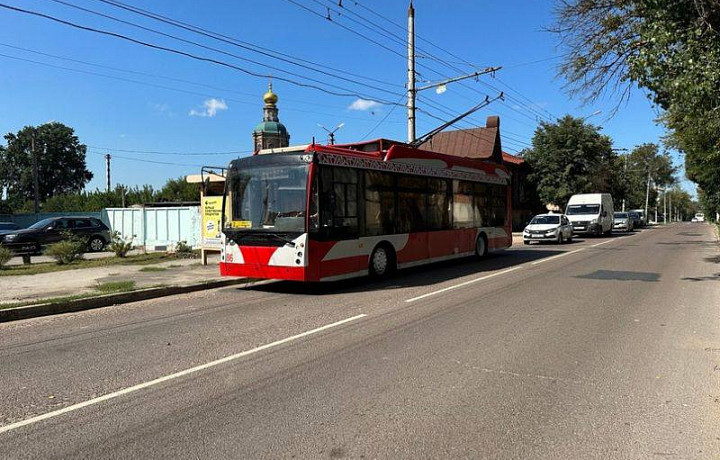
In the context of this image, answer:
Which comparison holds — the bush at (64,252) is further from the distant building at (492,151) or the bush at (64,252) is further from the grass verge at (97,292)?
the distant building at (492,151)

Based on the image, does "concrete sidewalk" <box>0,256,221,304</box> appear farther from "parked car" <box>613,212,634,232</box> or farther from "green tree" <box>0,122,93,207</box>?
"green tree" <box>0,122,93,207</box>

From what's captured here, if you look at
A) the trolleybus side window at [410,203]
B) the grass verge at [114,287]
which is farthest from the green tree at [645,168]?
the grass verge at [114,287]

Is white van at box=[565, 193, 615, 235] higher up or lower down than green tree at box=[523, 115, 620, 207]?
lower down

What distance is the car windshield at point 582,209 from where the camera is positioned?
33.3 m

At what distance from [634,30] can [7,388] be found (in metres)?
12.8

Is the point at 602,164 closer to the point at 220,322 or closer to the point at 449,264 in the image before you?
the point at 449,264

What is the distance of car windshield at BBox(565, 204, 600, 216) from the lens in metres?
33.3

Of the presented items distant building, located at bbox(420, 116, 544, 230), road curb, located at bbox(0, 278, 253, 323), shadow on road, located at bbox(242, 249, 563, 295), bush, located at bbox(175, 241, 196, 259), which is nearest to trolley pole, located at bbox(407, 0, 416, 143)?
shadow on road, located at bbox(242, 249, 563, 295)

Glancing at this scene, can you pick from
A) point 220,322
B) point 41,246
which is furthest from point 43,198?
point 220,322

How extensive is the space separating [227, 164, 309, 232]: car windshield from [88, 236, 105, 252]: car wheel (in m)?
14.2

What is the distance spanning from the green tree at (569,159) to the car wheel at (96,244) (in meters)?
34.6

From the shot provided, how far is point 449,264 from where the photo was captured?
16.6 m

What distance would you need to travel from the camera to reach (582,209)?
3378cm

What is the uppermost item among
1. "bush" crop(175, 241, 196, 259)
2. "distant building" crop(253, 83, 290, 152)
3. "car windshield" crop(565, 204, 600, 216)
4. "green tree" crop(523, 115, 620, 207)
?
"distant building" crop(253, 83, 290, 152)
